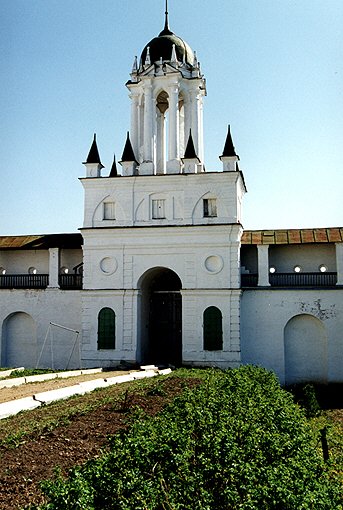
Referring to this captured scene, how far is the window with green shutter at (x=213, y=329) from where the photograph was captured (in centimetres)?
2250

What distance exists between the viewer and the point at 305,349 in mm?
23359

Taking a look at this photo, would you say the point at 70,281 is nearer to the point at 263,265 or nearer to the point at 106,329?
the point at 106,329

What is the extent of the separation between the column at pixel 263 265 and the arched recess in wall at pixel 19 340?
11.3m

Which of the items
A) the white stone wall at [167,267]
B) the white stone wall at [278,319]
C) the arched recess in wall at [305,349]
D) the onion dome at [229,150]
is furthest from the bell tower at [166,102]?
the arched recess in wall at [305,349]

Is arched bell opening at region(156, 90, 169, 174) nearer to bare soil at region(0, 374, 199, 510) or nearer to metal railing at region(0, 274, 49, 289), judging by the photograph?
metal railing at region(0, 274, 49, 289)

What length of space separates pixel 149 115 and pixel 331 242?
34.0 ft

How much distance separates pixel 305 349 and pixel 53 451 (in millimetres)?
17236

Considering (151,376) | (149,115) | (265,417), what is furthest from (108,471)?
(149,115)

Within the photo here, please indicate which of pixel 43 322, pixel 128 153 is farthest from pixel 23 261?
pixel 128 153

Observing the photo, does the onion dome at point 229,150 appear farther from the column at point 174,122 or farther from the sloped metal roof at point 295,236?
the sloped metal roof at point 295,236

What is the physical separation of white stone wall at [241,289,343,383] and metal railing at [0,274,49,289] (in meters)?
10.0

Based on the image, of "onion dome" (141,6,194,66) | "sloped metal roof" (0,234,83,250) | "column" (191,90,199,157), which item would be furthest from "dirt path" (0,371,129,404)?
"onion dome" (141,6,194,66)

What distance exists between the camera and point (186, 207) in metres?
23.2

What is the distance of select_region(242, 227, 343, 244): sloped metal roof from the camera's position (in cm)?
2391
